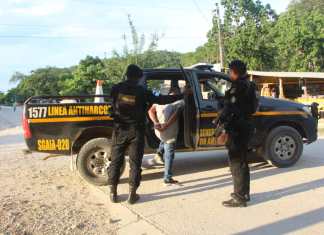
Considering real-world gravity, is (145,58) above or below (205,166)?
above

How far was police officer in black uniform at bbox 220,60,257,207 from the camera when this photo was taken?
17.4 ft

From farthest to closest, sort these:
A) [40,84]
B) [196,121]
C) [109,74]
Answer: [40,84] < [109,74] < [196,121]

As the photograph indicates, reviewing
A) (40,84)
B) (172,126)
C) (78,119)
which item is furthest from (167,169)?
(40,84)

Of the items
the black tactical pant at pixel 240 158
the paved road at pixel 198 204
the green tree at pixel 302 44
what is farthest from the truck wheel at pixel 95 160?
the green tree at pixel 302 44

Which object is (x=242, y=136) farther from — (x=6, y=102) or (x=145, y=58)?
(x=6, y=102)

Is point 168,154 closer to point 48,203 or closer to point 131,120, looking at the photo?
point 131,120

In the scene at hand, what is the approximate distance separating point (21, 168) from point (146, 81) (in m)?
3.41

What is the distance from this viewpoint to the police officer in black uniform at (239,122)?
5.29 meters

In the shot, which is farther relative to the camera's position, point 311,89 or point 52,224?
point 311,89

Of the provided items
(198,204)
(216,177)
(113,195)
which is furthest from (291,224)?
(216,177)

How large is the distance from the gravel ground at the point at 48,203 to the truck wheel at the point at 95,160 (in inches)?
9.4

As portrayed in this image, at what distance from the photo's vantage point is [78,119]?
6.79 meters

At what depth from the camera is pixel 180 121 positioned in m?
7.09

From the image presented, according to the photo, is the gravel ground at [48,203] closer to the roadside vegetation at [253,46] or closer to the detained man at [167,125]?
the detained man at [167,125]
